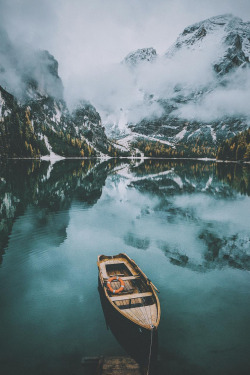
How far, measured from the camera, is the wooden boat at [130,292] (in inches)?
424

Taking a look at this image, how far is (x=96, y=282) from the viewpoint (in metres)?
17.0

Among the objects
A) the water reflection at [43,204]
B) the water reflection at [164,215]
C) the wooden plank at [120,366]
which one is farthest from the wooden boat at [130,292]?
the water reflection at [43,204]

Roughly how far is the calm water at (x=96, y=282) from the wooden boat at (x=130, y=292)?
5.15 feet

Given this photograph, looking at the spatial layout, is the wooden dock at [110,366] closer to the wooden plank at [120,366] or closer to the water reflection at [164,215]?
the wooden plank at [120,366]

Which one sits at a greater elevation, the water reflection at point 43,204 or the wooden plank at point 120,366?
the water reflection at point 43,204

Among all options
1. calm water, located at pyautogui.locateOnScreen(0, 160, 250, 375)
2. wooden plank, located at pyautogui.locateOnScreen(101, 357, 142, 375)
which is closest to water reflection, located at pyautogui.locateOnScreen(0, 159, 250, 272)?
calm water, located at pyautogui.locateOnScreen(0, 160, 250, 375)

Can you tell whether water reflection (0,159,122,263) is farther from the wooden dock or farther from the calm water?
the wooden dock

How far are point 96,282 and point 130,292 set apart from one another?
445 centimetres

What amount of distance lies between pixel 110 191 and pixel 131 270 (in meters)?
39.5

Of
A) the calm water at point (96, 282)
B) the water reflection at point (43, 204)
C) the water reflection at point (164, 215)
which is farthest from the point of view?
the water reflection at point (43, 204)

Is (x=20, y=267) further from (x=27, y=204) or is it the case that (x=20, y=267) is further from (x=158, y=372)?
(x=27, y=204)

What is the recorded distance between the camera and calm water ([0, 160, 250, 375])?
10.9 metres

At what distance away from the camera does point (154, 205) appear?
41.6 m

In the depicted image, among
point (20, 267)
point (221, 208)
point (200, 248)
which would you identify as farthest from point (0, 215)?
point (221, 208)
